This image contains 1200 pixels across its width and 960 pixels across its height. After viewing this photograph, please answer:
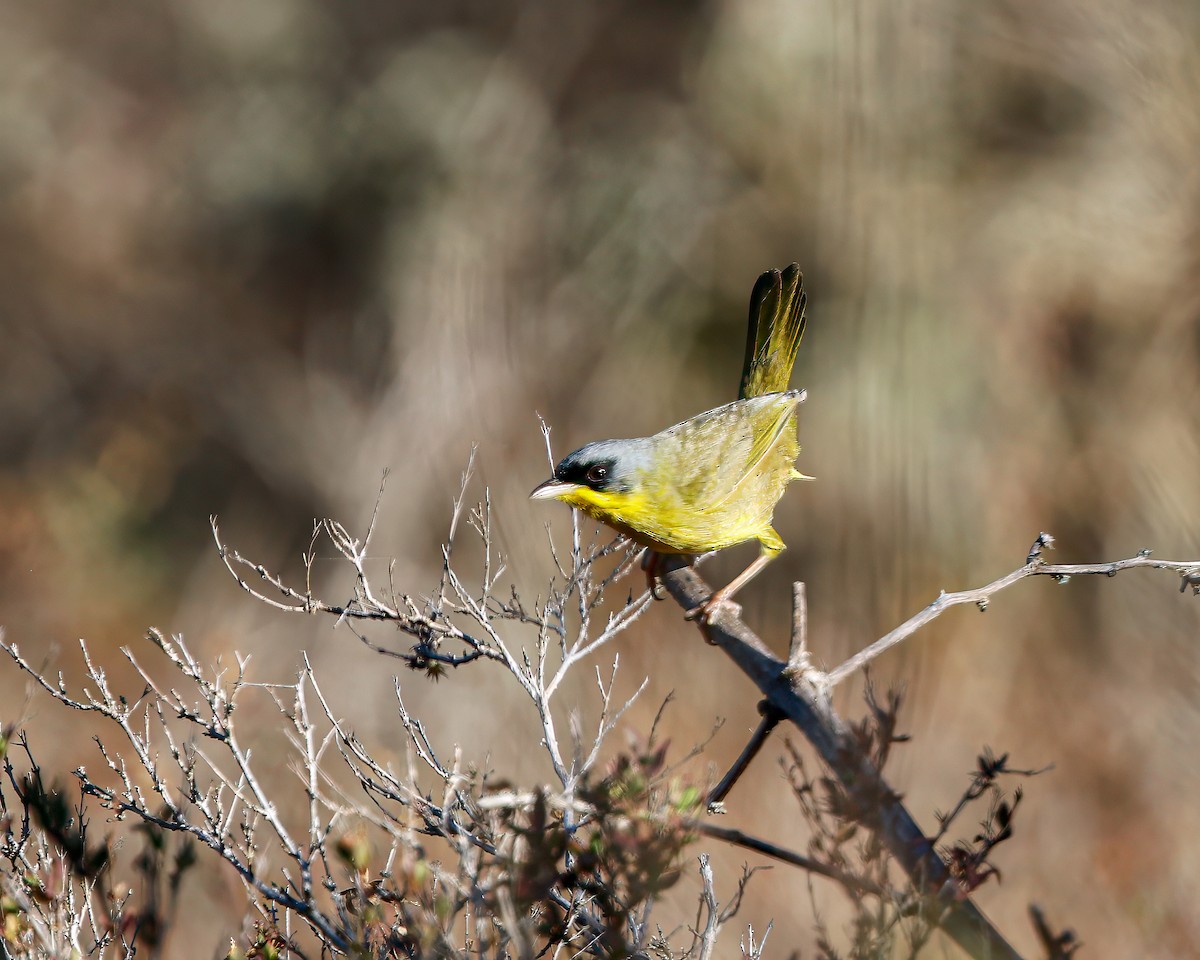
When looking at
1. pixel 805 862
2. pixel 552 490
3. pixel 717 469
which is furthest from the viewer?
pixel 717 469

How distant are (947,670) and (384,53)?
8517 mm

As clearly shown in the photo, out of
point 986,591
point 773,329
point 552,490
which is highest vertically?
point 773,329

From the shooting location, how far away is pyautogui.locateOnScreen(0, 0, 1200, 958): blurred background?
651 cm

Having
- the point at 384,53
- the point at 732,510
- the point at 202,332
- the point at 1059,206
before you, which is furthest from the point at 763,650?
the point at 384,53

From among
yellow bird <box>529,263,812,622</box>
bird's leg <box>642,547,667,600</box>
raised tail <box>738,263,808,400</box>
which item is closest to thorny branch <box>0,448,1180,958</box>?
yellow bird <box>529,263,812,622</box>

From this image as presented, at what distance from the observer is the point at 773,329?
4277 mm

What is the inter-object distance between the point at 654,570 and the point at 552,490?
0.66 meters

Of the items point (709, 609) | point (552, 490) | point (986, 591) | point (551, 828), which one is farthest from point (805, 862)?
point (552, 490)

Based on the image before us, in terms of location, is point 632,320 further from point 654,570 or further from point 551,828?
point 551,828

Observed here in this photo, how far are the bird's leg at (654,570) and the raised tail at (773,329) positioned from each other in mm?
944

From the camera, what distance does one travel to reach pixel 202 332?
1045cm

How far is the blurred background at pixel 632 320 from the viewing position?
6508 millimetres

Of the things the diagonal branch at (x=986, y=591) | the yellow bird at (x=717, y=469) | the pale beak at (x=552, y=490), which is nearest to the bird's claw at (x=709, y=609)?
the yellow bird at (x=717, y=469)

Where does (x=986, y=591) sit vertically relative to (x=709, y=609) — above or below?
below
